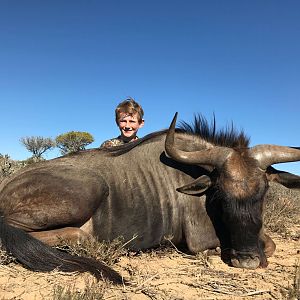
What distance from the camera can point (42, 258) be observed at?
2920 millimetres

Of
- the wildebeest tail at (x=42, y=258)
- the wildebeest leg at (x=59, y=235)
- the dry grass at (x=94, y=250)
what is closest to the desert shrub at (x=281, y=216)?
the dry grass at (x=94, y=250)

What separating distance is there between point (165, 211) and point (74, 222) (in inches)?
37.1

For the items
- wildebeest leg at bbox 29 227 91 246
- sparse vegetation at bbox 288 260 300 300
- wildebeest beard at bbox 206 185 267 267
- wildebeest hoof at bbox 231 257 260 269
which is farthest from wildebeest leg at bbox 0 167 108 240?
sparse vegetation at bbox 288 260 300 300

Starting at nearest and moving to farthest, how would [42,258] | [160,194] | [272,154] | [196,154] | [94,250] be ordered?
1. [42,258]
2. [94,250]
3. [272,154]
4. [196,154]
5. [160,194]

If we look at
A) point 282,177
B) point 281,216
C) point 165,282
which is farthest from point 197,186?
point 281,216

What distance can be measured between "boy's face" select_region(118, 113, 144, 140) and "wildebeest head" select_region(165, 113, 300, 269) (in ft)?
7.28

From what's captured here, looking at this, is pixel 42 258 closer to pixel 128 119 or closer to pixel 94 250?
pixel 94 250

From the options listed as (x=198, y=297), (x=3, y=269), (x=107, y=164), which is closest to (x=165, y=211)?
(x=107, y=164)

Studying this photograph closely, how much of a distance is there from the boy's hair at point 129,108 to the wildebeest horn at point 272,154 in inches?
107

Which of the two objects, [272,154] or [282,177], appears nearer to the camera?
[272,154]

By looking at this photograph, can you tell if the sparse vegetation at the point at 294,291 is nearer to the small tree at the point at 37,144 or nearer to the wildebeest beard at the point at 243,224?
the wildebeest beard at the point at 243,224

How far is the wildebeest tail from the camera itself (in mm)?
2867

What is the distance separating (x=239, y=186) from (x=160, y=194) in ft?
3.00

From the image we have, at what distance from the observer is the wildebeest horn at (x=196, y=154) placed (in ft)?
12.4
